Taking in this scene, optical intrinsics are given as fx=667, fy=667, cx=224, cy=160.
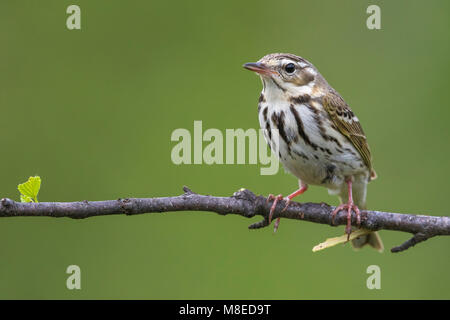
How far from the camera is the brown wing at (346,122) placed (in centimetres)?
639

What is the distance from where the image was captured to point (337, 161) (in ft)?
20.7

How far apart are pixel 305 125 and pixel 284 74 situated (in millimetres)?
529

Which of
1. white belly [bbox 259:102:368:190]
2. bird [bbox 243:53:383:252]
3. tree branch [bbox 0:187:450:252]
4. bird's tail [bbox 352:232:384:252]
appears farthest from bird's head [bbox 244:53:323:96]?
bird's tail [bbox 352:232:384:252]

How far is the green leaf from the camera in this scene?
4.48 meters

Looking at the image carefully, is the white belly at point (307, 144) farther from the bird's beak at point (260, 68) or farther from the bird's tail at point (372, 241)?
the bird's tail at point (372, 241)

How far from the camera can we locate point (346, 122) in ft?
21.3

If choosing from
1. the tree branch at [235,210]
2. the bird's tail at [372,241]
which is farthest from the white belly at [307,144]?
the bird's tail at [372,241]

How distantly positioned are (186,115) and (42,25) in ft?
9.17

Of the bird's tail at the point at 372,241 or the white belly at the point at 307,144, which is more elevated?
the white belly at the point at 307,144

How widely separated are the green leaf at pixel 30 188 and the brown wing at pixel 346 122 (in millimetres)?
2971

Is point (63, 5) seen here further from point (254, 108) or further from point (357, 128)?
point (357, 128)

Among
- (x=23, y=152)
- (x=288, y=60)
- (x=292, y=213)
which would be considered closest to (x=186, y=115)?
(x=23, y=152)

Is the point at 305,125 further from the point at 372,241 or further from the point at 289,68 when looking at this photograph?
the point at 372,241

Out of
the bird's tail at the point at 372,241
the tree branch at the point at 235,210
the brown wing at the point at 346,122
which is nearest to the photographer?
the tree branch at the point at 235,210
